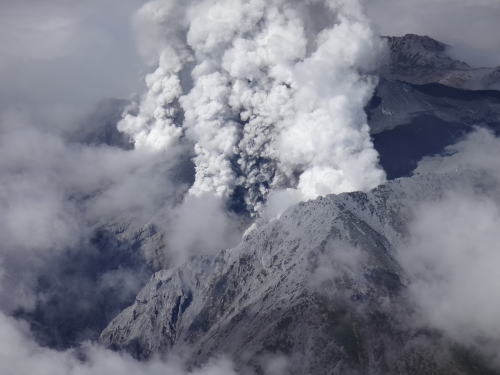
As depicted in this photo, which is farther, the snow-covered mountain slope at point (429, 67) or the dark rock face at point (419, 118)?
the snow-covered mountain slope at point (429, 67)

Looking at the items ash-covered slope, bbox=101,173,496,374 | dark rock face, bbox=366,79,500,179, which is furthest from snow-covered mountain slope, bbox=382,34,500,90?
ash-covered slope, bbox=101,173,496,374

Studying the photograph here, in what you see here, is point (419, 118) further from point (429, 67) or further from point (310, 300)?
point (310, 300)

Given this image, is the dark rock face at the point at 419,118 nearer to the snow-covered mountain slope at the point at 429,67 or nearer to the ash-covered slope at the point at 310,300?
the snow-covered mountain slope at the point at 429,67

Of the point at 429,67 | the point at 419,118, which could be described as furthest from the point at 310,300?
the point at 429,67

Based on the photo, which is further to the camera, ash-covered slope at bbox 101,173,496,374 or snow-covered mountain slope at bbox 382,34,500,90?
snow-covered mountain slope at bbox 382,34,500,90

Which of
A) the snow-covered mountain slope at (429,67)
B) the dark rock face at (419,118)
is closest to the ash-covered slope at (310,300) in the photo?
the dark rock face at (419,118)

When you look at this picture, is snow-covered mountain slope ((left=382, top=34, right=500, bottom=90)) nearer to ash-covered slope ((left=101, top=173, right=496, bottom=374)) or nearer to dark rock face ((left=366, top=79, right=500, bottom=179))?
dark rock face ((left=366, top=79, right=500, bottom=179))
